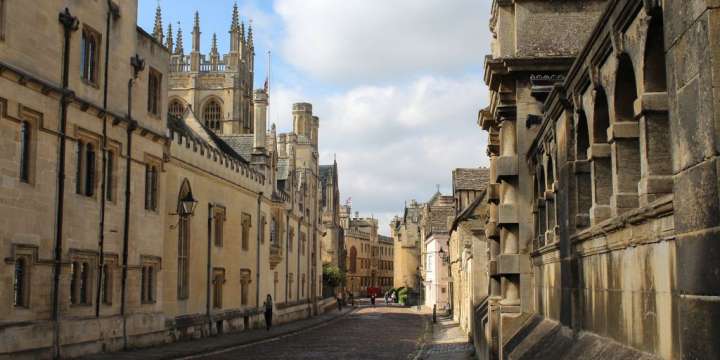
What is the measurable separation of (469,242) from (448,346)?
7557 mm

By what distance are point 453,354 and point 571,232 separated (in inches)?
613

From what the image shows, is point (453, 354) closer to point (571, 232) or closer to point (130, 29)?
point (130, 29)

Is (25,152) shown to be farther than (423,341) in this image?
No

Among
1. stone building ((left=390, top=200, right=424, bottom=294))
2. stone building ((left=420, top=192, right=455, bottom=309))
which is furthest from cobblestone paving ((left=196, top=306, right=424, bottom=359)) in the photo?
stone building ((left=390, top=200, right=424, bottom=294))

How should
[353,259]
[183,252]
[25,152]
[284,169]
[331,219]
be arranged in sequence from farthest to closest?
[353,259] → [331,219] → [284,169] → [183,252] → [25,152]

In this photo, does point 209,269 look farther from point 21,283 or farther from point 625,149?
point 625,149

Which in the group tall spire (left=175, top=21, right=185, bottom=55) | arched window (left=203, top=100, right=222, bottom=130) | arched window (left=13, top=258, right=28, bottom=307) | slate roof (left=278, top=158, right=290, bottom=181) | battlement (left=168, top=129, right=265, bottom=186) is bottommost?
arched window (left=13, top=258, right=28, bottom=307)

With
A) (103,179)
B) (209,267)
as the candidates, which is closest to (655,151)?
(103,179)

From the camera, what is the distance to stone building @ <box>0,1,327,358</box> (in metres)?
19.9

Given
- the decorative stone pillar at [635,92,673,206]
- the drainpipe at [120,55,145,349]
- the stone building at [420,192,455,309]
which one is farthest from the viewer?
the stone building at [420,192,455,309]

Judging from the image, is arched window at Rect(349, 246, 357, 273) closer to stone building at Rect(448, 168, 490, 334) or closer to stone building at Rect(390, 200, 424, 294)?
stone building at Rect(390, 200, 424, 294)

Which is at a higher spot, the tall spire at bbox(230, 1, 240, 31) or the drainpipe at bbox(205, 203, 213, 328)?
the tall spire at bbox(230, 1, 240, 31)

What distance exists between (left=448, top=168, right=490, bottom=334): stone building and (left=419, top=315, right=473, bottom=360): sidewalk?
0.63m

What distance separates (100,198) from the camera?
24.1m
